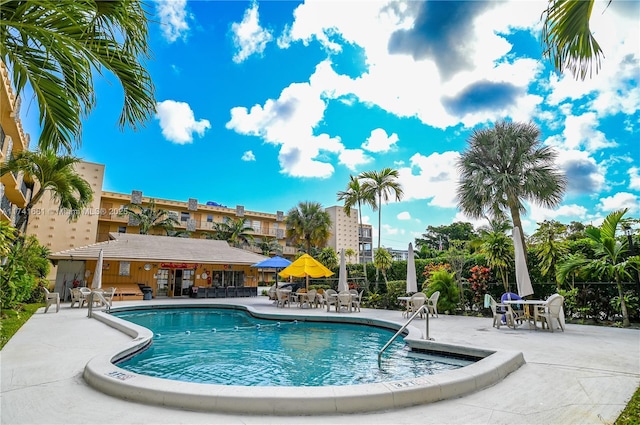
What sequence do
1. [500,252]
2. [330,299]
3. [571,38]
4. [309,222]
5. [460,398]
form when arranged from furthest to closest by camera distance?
[309,222] < [330,299] < [500,252] < [460,398] < [571,38]

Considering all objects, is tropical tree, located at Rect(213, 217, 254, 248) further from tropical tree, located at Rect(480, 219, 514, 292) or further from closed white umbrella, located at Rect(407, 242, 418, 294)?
tropical tree, located at Rect(480, 219, 514, 292)

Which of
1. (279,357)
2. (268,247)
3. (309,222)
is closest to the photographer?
(279,357)

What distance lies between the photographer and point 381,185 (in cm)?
2067

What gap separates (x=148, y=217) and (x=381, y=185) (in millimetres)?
27804

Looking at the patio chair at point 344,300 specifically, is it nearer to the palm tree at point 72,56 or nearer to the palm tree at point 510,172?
the palm tree at point 510,172

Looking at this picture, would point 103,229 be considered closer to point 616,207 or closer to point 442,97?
point 442,97

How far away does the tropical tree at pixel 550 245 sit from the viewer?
Answer: 37.3 ft

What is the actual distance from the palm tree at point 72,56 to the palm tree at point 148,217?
36060mm

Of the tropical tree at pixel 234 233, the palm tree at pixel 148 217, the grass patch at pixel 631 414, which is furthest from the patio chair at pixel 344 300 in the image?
the palm tree at pixel 148 217

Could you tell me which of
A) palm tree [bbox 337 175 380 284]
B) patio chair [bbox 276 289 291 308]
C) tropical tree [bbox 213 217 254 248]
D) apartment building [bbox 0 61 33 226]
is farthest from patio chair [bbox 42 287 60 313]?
tropical tree [bbox 213 217 254 248]

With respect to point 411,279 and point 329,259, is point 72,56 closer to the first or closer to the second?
point 411,279

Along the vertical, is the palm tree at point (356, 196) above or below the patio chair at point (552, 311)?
above

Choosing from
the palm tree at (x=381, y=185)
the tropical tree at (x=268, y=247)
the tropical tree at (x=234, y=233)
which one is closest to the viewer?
the palm tree at (x=381, y=185)

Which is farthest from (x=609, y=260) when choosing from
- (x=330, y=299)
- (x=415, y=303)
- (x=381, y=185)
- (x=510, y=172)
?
(x=381, y=185)
